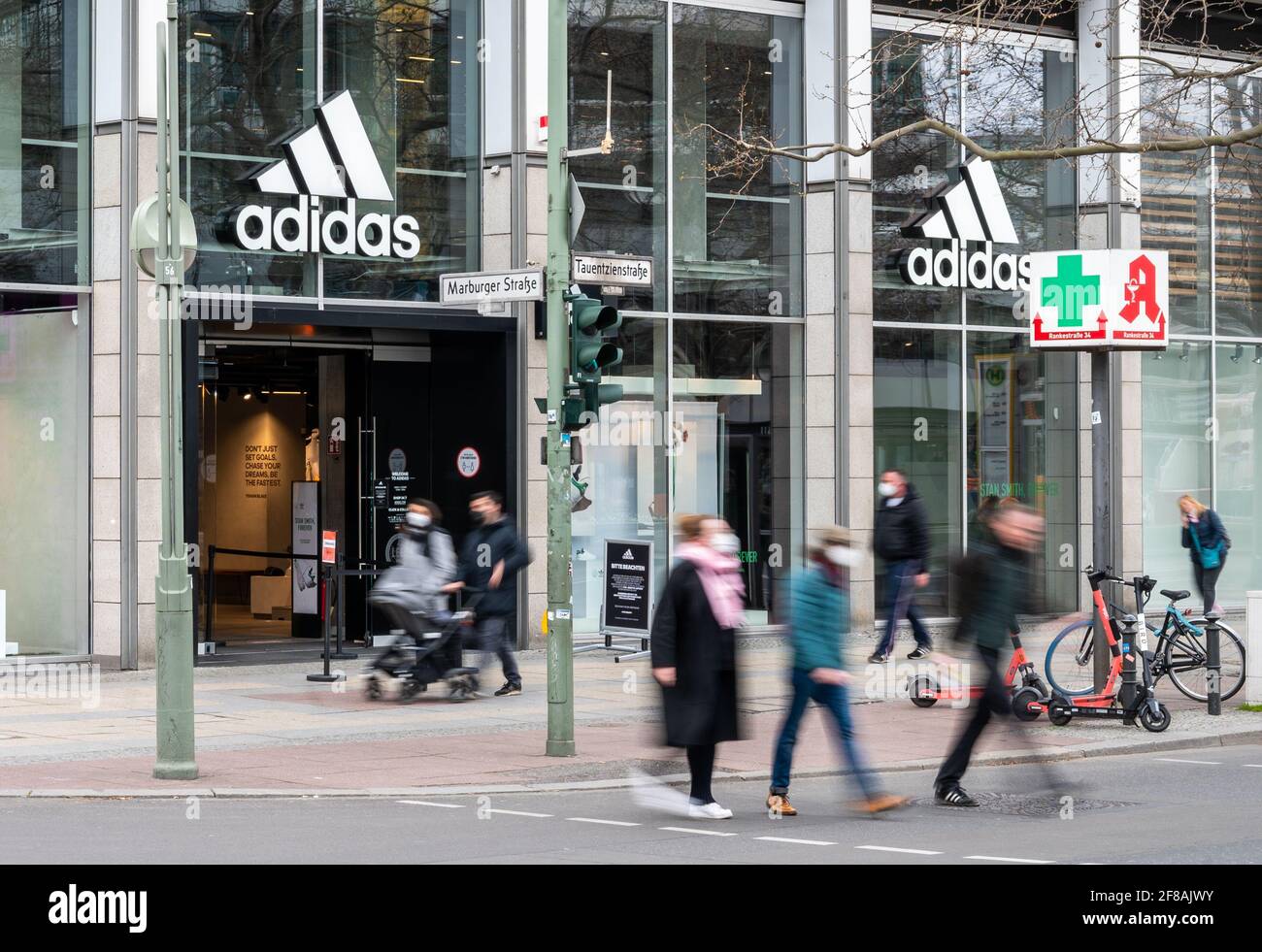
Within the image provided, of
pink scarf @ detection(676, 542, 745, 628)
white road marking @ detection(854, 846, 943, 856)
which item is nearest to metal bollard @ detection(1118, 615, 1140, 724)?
pink scarf @ detection(676, 542, 745, 628)

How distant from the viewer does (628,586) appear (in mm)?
20438

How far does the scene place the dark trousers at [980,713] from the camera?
1116cm

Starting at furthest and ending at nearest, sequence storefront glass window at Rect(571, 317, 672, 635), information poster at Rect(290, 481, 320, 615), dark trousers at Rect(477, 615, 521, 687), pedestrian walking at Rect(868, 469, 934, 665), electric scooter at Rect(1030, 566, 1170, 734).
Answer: information poster at Rect(290, 481, 320, 615) < storefront glass window at Rect(571, 317, 672, 635) < pedestrian walking at Rect(868, 469, 934, 665) < dark trousers at Rect(477, 615, 521, 687) < electric scooter at Rect(1030, 566, 1170, 734)

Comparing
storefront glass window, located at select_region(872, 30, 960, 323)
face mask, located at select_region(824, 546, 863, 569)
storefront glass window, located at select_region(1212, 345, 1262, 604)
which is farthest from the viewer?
storefront glass window, located at select_region(1212, 345, 1262, 604)

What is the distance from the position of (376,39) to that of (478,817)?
12.2 m

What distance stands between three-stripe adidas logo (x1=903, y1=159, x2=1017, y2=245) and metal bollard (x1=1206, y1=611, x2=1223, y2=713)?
9165mm

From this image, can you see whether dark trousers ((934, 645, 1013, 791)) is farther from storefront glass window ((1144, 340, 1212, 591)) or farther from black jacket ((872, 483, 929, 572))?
storefront glass window ((1144, 340, 1212, 591))

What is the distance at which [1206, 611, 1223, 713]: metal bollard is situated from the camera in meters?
16.2

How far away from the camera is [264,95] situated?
65.7ft

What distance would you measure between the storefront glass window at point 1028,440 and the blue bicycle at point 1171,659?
7714 millimetres

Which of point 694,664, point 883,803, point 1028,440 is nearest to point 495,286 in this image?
point 694,664

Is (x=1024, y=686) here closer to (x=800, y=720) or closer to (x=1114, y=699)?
(x=1114, y=699)
